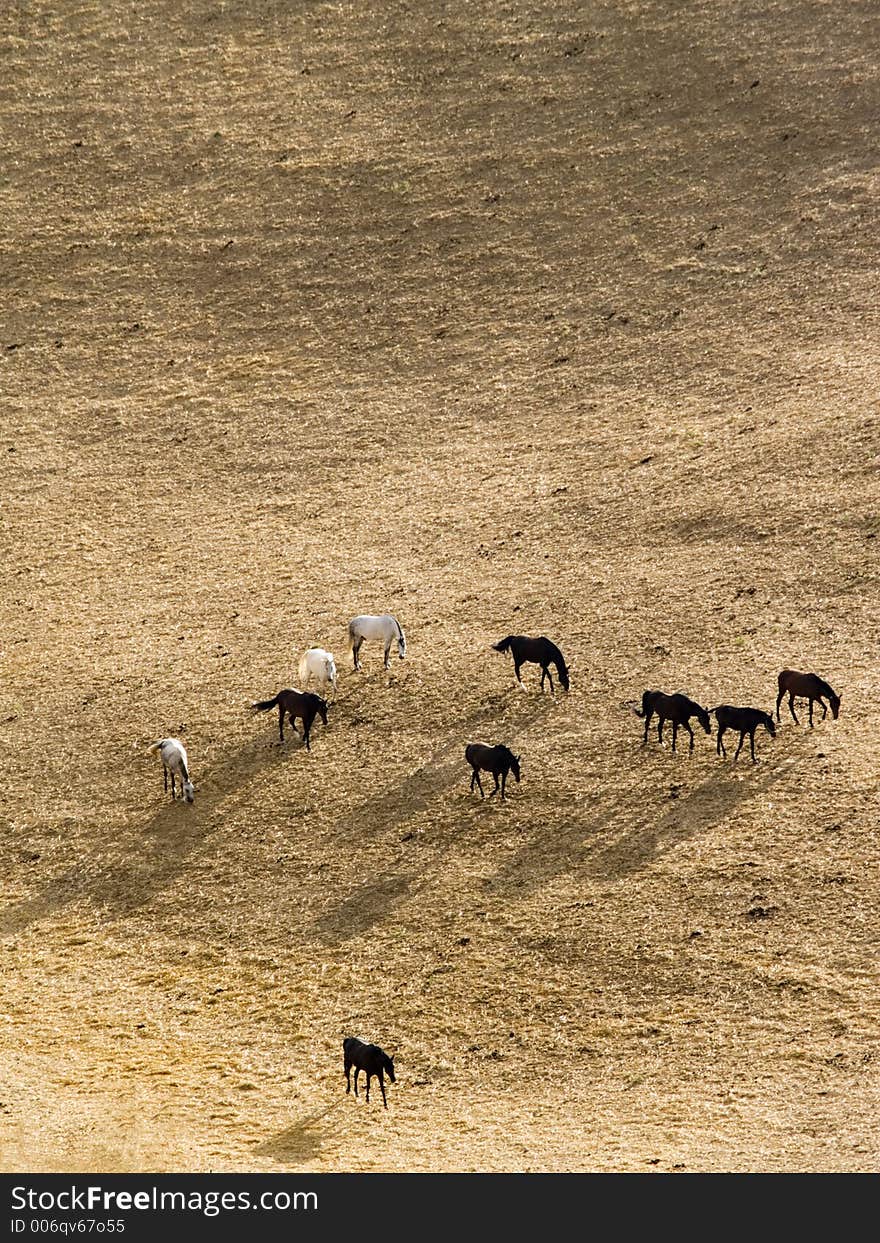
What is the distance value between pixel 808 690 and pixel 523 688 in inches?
209

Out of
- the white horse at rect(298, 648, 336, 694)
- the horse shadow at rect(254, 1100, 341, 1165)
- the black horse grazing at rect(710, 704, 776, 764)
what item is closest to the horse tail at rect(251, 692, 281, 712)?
the white horse at rect(298, 648, 336, 694)

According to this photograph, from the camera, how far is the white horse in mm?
28250

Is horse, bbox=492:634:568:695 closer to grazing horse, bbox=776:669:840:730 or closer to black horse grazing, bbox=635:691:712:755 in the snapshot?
black horse grazing, bbox=635:691:712:755

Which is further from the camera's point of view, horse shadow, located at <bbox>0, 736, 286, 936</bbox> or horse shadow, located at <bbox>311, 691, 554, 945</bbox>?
horse shadow, located at <bbox>0, 736, 286, 936</bbox>

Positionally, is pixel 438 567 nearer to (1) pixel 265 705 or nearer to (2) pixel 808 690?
(1) pixel 265 705

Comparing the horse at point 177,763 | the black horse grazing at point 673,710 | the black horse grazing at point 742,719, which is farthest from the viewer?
the horse at point 177,763

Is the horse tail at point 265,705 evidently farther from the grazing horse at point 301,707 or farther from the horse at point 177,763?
the horse at point 177,763

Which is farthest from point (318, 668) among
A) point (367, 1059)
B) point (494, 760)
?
point (367, 1059)

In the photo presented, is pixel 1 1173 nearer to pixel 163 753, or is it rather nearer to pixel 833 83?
pixel 163 753

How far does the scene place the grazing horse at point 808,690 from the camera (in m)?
25.4

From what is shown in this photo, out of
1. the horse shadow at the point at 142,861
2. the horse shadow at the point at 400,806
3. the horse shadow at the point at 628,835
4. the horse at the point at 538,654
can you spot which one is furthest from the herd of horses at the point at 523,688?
the horse shadow at the point at 628,835

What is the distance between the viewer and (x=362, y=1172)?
1659 centimetres

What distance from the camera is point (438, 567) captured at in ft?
110

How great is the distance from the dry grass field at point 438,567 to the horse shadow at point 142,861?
89mm
